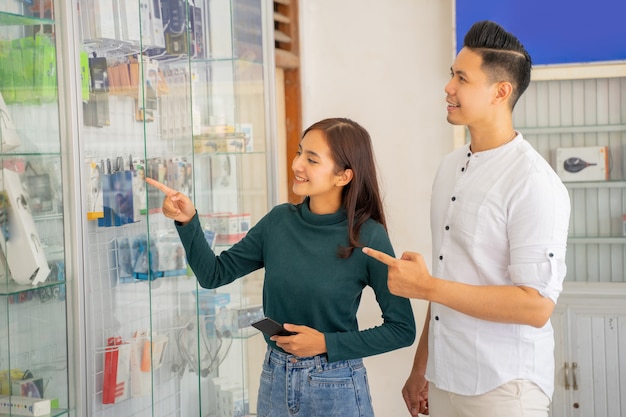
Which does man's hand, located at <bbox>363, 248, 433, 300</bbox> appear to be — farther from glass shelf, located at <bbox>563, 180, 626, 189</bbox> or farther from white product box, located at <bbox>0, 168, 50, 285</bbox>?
glass shelf, located at <bbox>563, 180, 626, 189</bbox>

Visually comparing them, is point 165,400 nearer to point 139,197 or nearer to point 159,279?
point 159,279

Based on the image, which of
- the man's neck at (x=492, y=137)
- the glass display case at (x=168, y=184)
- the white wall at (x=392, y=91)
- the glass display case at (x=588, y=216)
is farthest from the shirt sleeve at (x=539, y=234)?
the white wall at (x=392, y=91)

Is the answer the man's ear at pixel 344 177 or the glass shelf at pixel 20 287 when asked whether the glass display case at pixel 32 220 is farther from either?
the man's ear at pixel 344 177

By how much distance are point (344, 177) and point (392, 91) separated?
2.84 metres

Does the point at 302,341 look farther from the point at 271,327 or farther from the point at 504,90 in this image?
the point at 504,90

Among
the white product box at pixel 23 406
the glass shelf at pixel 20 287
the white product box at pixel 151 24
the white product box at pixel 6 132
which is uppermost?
the white product box at pixel 151 24

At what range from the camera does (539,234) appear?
1.77 m

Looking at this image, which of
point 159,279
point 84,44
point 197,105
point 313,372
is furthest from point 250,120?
point 313,372

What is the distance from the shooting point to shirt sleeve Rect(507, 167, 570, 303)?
5.78 ft

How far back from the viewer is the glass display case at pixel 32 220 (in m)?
2.29

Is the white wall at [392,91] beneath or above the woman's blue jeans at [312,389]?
above

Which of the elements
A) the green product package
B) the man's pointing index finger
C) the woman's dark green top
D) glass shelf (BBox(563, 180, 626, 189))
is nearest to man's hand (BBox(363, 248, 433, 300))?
the man's pointing index finger

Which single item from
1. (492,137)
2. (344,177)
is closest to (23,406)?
(344,177)

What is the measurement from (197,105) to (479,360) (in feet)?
6.02
